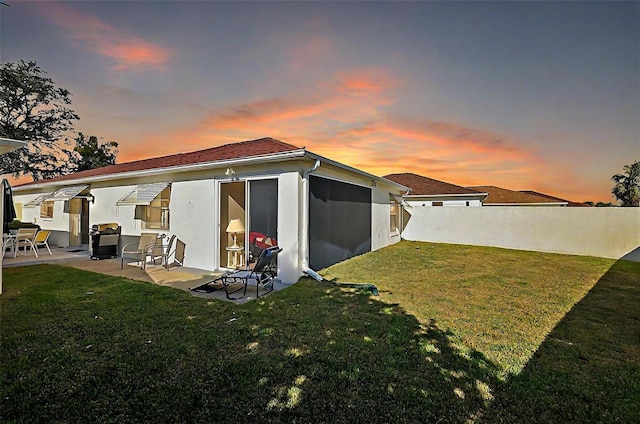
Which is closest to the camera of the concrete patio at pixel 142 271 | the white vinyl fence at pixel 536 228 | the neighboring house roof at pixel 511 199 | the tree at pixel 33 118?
the concrete patio at pixel 142 271

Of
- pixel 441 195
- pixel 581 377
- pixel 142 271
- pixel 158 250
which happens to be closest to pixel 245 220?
pixel 142 271

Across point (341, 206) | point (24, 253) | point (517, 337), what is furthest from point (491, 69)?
point (24, 253)

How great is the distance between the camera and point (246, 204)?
31.9ft

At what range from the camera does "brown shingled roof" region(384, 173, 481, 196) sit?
94.3 ft

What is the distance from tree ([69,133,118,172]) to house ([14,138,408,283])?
25.0m

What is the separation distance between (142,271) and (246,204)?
4434 millimetres

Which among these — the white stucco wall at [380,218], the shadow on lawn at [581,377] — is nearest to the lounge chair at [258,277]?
the shadow on lawn at [581,377]

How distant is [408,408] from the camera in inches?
125

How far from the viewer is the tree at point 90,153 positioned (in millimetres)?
34719

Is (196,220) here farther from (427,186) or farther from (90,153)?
(90,153)

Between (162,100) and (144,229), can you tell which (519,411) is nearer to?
(144,229)

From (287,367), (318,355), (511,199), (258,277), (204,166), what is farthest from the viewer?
(511,199)

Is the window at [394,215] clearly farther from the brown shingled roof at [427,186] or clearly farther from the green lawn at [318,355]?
the green lawn at [318,355]

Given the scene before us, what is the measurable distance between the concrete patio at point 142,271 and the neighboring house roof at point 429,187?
74.1ft
